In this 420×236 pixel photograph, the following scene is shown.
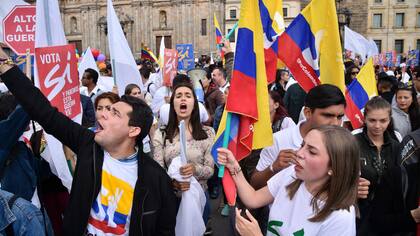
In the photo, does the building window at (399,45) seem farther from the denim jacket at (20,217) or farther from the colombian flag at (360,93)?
the denim jacket at (20,217)

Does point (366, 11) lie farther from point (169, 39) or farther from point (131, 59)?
point (131, 59)

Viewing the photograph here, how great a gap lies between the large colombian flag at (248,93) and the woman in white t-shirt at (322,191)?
0.67m

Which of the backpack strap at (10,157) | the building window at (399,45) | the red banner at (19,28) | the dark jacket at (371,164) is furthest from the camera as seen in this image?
the building window at (399,45)

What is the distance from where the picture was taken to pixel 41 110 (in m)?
2.41

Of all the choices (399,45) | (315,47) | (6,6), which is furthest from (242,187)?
(399,45)

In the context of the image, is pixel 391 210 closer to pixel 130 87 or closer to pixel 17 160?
pixel 17 160

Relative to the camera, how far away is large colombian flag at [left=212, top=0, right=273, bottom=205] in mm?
2760

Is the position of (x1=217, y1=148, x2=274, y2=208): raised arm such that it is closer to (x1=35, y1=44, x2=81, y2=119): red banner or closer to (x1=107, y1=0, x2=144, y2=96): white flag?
(x1=35, y1=44, x2=81, y2=119): red banner

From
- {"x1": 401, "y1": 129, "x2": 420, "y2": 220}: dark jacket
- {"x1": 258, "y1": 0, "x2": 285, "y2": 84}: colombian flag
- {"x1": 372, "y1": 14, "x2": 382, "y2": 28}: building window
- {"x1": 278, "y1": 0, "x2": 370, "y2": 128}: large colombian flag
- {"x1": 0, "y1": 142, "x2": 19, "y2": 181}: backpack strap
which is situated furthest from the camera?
{"x1": 372, "y1": 14, "x2": 382, "y2": 28}: building window

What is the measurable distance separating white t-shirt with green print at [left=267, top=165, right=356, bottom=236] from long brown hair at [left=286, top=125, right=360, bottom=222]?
0.12ft

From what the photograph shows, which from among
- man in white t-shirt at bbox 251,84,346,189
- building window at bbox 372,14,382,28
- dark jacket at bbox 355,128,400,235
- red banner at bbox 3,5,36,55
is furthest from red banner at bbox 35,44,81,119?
building window at bbox 372,14,382,28

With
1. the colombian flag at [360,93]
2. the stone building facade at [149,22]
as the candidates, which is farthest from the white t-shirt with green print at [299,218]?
the stone building facade at [149,22]

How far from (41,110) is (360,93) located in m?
4.04

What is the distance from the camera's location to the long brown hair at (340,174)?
198 cm
